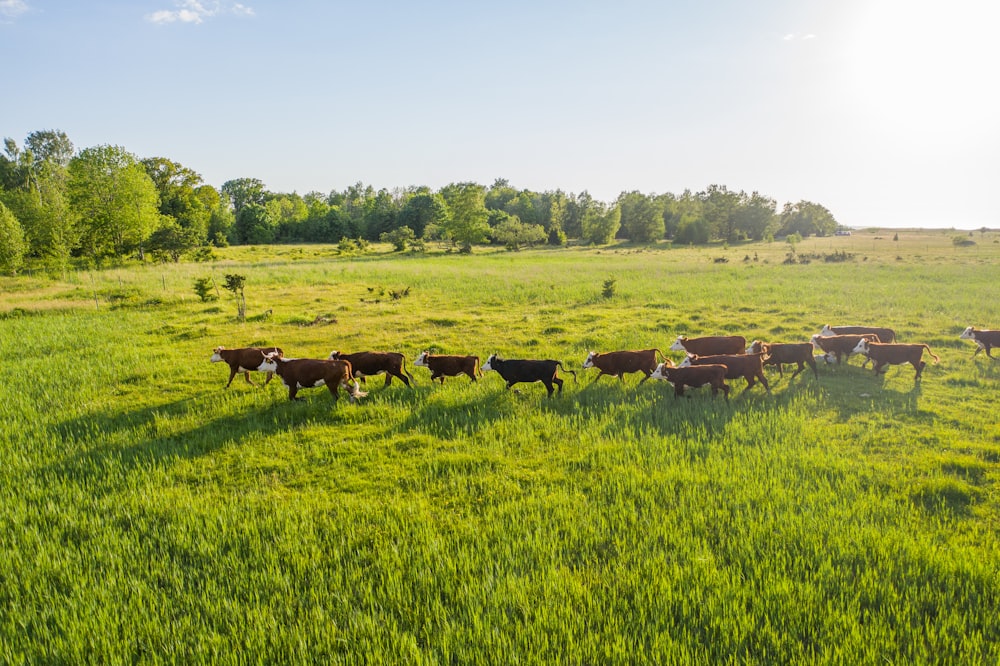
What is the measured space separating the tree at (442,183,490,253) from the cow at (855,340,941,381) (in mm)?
64148

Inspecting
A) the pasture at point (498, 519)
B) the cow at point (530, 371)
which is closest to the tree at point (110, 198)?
the pasture at point (498, 519)

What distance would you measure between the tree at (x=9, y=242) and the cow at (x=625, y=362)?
44.7 meters

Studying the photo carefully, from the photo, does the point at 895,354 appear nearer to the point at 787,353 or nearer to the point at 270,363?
the point at 787,353

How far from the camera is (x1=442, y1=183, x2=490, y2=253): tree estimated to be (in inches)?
2936

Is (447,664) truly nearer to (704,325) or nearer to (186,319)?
(704,325)

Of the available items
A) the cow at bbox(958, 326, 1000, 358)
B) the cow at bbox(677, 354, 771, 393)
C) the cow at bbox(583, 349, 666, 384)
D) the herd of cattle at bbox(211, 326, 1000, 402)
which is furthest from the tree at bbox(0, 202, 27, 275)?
the cow at bbox(958, 326, 1000, 358)

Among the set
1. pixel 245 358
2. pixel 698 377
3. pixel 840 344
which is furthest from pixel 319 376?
pixel 840 344

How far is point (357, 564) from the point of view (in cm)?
545

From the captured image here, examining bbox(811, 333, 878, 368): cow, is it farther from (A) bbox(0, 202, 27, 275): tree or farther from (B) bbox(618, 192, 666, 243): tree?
(B) bbox(618, 192, 666, 243): tree

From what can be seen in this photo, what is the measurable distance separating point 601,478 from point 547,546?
192 cm

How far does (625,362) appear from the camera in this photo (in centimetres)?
1168

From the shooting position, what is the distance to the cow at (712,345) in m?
13.2

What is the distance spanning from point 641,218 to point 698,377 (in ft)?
301

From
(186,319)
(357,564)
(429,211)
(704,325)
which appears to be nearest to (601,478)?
(357,564)
